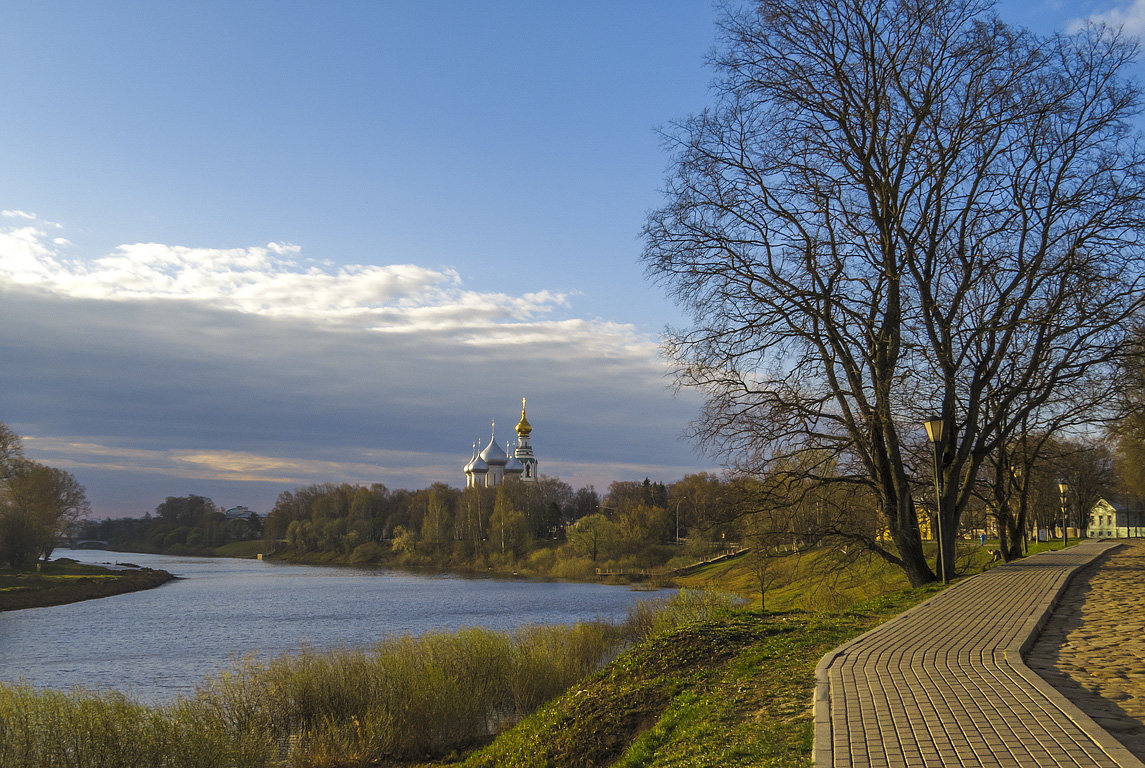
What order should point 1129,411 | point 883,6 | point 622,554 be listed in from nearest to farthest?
1. point 883,6
2. point 1129,411
3. point 622,554

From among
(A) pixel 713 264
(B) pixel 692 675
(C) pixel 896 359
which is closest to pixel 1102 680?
(B) pixel 692 675

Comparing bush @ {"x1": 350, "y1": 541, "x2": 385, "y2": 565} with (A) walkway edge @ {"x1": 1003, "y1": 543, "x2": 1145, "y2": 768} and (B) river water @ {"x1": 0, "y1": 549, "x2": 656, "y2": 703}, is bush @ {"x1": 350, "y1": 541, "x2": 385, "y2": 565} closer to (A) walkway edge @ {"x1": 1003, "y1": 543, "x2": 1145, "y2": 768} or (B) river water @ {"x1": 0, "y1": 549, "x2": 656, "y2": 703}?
(B) river water @ {"x1": 0, "y1": 549, "x2": 656, "y2": 703}

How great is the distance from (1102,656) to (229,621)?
36335 mm

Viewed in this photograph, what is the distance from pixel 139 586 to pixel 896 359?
60.9 meters

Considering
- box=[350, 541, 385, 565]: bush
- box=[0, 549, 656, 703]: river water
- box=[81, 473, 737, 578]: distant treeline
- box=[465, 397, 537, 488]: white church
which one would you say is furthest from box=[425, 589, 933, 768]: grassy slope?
box=[465, 397, 537, 488]: white church

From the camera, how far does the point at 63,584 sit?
2095 inches

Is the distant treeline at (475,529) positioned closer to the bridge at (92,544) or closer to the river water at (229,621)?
the bridge at (92,544)

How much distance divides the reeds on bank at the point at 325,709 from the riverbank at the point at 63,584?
116ft

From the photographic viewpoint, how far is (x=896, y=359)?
14.3 m

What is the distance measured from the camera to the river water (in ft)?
80.1

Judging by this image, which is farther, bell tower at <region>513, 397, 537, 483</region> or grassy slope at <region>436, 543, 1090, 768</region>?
bell tower at <region>513, 397, 537, 483</region>

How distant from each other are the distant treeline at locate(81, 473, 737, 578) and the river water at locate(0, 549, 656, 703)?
556 inches

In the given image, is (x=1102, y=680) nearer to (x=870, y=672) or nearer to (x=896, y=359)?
(x=870, y=672)

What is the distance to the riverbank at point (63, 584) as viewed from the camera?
155ft
